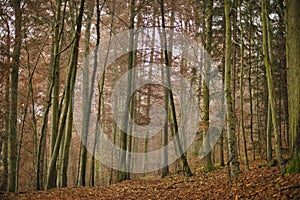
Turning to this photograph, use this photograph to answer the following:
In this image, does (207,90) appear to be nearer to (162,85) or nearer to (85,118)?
(162,85)

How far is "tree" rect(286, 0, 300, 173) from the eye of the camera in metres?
6.28

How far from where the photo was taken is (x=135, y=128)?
2355 cm

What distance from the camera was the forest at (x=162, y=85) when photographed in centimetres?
803

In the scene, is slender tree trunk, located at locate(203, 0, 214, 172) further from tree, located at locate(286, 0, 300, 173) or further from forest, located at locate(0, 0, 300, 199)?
tree, located at locate(286, 0, 300, 173)

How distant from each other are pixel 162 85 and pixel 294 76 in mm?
13878

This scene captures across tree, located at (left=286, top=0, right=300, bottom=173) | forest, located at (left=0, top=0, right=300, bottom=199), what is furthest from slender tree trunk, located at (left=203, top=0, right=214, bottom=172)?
tree, located at (left=286, top=0, right=300, bottom=173)

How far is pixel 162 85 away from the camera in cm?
2020

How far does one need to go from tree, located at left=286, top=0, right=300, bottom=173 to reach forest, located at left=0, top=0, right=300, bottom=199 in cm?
2

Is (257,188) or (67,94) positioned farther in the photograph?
(67,94)

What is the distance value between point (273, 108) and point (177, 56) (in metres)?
13.7

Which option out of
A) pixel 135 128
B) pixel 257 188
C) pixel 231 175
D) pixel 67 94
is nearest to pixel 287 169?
pixel 257 188

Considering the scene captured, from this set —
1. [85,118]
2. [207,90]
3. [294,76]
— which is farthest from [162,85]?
[294,76]

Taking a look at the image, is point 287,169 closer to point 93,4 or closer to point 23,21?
point 23,21

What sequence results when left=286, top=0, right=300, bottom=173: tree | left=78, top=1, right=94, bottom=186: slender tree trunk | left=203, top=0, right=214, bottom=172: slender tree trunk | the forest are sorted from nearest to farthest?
left=286, top=0, right=300, bottom=173: tree, the forest, left=203, top=0, right=214, bottom=172: slender tree trunk, left=78, top=1, right=94, bottom=186: slender tree trunk
